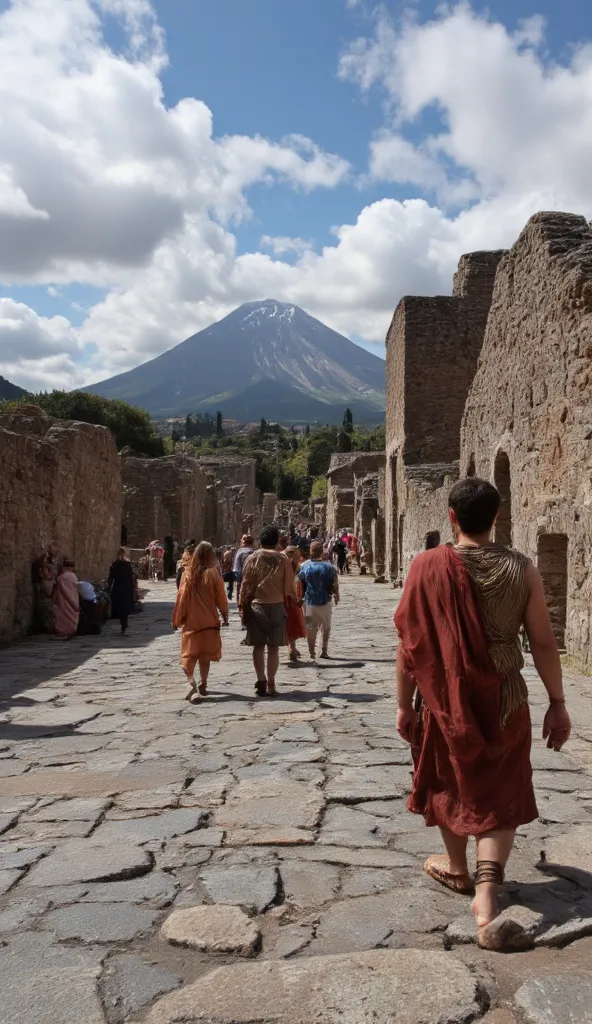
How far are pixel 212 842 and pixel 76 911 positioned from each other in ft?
2.91

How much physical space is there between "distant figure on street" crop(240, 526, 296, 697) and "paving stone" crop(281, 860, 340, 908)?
4256mm

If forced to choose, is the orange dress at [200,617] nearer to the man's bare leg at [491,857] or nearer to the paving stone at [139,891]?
the paving stone at [139,891]

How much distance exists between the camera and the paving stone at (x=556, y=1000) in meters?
2.61

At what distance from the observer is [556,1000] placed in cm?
270

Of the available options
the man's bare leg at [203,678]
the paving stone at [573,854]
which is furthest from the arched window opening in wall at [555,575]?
the paving stone at [573,854]

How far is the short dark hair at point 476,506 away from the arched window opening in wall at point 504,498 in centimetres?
965

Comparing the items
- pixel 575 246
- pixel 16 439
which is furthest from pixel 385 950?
pixel 16 439

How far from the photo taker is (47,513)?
14.5 metres

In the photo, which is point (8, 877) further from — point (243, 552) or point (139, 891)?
point (243, 552)

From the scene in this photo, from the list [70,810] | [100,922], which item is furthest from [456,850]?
[70,810]

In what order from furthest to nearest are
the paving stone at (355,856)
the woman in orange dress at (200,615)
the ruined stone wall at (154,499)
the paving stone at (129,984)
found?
the ruined stone wall at (154,499) → the woman in orange dress at (200,615) → the paving stone at (355,856) → the paving stone at (129,984)

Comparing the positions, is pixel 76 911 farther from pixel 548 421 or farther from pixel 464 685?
pixel 548 421

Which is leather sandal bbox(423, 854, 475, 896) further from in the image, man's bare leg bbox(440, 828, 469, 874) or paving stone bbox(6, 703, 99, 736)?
paving stone bbox(6, 703, 99, 736)

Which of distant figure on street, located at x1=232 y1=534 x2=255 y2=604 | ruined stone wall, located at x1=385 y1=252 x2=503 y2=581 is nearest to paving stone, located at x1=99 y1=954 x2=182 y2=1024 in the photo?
distant figure on street, located at x1=232 y1=534 x2=255 y2=604
